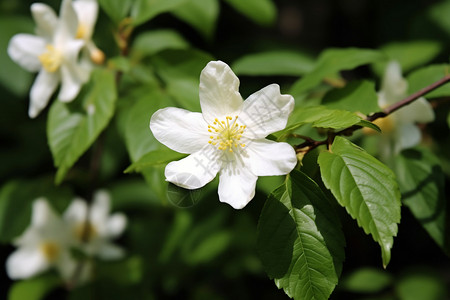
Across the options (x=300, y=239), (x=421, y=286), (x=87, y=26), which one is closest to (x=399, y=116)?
(x=300, y=239)

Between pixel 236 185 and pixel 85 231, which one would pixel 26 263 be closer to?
pixel 85 231

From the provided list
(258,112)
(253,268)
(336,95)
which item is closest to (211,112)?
(258,112)

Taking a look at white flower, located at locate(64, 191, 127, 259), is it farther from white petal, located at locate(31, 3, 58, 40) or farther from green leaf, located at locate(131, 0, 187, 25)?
green leaf, located at locate(131, 0, 187, 25)

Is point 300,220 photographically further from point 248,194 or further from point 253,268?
point 253,268

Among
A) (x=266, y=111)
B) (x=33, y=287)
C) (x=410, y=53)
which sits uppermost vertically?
(x=266, y=111)

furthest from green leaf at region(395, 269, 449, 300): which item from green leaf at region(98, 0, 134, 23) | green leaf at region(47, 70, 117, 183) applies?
green leaf at region(98, 0, 134, 23)
